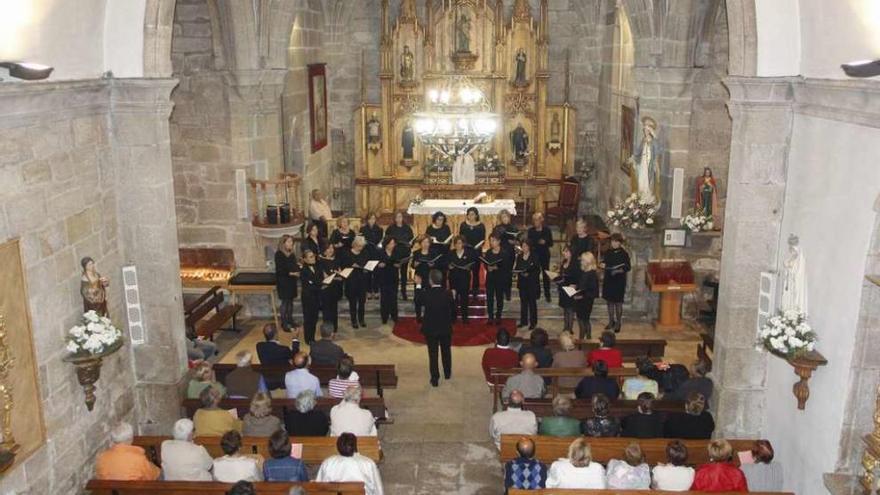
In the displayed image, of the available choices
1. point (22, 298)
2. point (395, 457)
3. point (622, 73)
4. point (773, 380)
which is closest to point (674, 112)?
point (622, 73)

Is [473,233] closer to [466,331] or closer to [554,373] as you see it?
[466,331]

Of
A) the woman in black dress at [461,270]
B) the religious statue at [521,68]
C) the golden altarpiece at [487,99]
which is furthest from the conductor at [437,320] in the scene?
the religious statue at [521,68]

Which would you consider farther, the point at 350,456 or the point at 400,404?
the point at 400,404

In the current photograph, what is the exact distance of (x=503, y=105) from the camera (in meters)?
20.4

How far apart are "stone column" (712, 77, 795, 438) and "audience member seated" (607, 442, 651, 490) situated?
2220 mm

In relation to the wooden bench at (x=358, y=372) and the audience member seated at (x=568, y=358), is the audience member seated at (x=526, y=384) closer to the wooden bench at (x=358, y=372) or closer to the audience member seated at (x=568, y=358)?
the audience member seated at (x=568, y=358)

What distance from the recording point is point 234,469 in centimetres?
739

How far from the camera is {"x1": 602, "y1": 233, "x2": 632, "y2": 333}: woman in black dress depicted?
1248 centimetres

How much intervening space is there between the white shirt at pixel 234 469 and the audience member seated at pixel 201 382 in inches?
58.4

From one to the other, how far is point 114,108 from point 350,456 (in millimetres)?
4505

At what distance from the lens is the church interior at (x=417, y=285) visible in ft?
23.9

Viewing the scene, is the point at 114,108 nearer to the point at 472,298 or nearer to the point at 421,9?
the point at 472,298

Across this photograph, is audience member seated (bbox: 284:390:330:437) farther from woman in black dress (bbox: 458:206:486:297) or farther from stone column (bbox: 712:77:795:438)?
woman in black dress (bbox: 458:206:486:297)

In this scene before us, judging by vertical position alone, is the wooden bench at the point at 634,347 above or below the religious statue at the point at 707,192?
below
